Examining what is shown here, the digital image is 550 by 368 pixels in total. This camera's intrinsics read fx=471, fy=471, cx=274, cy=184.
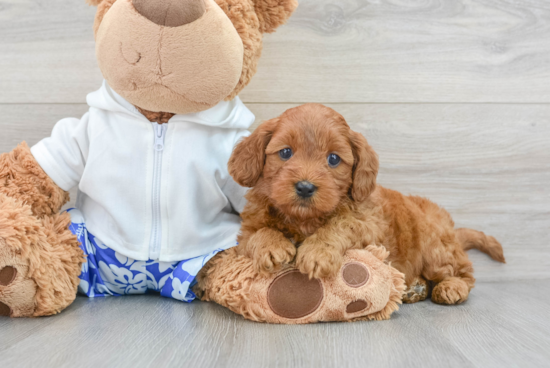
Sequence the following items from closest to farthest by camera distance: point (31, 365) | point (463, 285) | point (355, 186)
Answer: point (31, 365)
point (355, 186)
point (463, 285)

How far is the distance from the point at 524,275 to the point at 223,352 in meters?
1.47

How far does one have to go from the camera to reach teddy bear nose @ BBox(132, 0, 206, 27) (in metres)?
1.19

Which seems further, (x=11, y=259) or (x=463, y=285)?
(x=463, y=285)

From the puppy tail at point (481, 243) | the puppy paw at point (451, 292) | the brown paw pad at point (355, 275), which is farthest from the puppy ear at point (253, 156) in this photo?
the puppy tail at point (481, 243)

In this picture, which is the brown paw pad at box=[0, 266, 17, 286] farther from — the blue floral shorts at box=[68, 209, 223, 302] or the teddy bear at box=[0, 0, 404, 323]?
the blue floral shorts at box=[68, 209, 223, 302]

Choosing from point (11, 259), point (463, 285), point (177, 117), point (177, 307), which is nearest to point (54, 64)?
point (177, 117)

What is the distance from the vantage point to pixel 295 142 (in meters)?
1.28

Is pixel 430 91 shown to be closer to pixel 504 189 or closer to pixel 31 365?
pixel 504 189

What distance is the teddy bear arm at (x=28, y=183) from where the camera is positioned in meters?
1.43

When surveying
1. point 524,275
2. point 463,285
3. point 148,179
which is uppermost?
point 148,179

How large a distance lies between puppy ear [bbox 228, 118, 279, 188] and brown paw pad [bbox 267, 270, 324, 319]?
0.30 m

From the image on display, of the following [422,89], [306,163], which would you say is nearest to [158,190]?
[306,163]

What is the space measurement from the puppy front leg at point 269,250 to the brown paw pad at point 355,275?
152 mm

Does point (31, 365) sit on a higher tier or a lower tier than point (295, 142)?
lower
